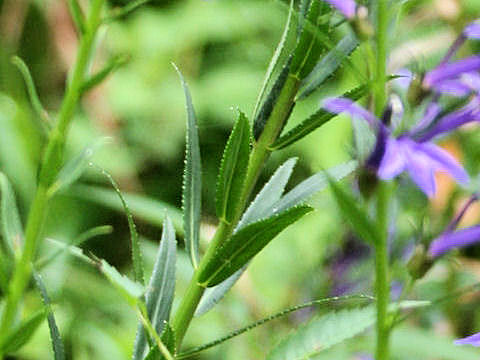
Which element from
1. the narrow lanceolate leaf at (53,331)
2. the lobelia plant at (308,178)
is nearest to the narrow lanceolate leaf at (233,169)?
the lobelia plant at (308,178)

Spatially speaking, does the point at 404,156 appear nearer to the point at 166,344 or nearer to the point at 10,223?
the point at 166,344

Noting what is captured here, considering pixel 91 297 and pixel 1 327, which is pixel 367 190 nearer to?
pixel 1 327

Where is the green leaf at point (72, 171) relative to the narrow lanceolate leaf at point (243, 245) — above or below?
above

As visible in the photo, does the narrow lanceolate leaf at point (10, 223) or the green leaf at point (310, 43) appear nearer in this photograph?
the green leaf at point (310, 43)

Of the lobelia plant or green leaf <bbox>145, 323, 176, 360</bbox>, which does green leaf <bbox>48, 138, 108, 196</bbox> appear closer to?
the lobelia plant

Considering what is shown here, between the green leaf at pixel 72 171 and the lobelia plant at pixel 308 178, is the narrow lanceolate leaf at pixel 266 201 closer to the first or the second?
the lobelia plant at pixel 308 178

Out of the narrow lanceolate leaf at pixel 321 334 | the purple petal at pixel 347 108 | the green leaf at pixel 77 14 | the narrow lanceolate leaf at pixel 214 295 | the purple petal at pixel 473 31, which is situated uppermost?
the green leaf at pixel 77 14
